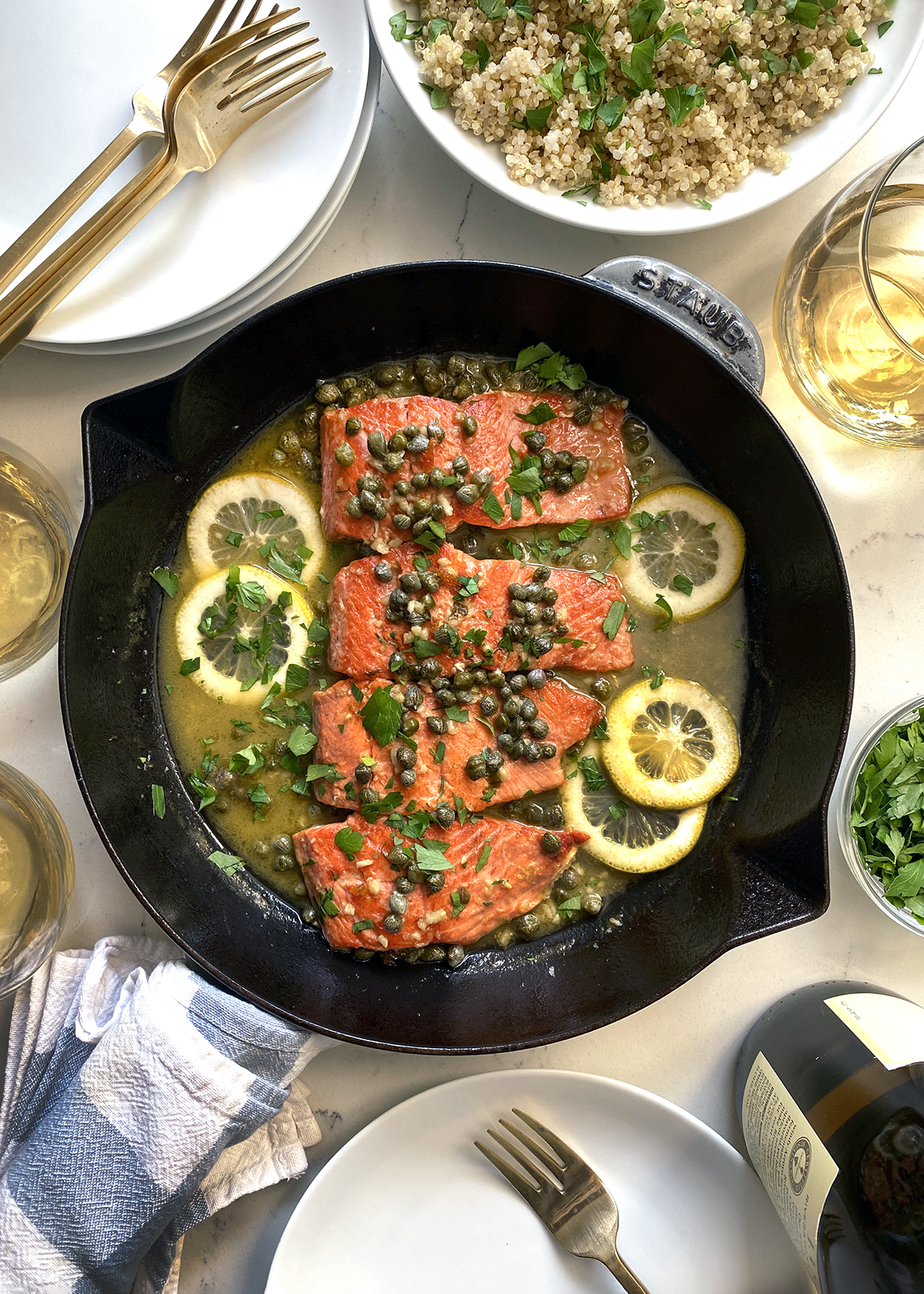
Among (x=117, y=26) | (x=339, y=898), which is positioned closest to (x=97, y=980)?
(x=339, y=898)

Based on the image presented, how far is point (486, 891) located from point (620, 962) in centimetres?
49

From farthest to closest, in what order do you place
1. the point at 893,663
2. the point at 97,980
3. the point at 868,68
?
the point at 893,663 → the point at 97,980 → the point at 868,68

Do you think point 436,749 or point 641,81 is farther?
point 436,749

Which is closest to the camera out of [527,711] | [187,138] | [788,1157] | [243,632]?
[788,1157]

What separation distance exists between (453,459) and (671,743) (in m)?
1.15

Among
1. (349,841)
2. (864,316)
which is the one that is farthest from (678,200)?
(349,841)

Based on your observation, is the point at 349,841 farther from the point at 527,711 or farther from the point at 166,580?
the point at 166,580

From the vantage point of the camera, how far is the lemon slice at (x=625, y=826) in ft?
9.43

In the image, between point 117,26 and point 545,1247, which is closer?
point 117,26

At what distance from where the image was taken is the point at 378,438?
9.12 feet

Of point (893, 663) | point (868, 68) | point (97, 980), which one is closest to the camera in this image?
point (868, 68)

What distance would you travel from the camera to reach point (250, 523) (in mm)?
2930

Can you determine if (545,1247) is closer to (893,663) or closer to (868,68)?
(893,663)

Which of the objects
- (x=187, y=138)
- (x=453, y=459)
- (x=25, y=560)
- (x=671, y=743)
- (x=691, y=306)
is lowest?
(x=671, y=743)
